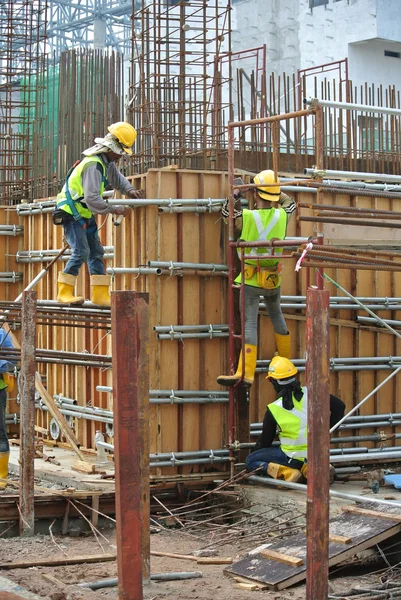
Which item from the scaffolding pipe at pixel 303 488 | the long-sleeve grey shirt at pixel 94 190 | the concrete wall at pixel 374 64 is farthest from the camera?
the concrete wall at pixel 374 64

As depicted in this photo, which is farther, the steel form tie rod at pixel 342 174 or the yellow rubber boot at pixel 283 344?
the yellow rubber boot at pixel 283 344

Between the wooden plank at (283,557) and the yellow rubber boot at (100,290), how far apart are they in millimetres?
3576

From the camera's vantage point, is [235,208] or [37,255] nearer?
[235,208]

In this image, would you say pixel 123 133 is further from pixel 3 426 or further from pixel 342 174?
pixel 3 426

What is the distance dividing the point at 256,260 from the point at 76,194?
2.28 m

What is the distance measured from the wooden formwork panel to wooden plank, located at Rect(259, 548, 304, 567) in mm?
2856

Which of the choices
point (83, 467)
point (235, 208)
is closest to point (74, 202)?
point (235, 208)

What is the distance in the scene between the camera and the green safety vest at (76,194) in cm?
1196

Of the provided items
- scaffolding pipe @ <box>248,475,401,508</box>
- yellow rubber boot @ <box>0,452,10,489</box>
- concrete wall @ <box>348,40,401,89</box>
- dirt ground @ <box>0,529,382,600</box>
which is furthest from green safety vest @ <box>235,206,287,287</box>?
concrete wall @ <box>348,40,401,89</box>

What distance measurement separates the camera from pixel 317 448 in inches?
310

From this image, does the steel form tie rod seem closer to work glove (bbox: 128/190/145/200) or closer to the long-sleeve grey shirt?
work glove (bbox: 128/190/145/200)

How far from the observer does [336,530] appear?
10180 mm

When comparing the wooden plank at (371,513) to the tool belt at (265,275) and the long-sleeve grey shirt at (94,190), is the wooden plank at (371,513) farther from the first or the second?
→ the long-sleeve grey shirt at (94,190)

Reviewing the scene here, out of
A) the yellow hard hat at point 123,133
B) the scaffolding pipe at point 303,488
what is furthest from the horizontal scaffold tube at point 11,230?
the scaffolding pipe at point 303,488
